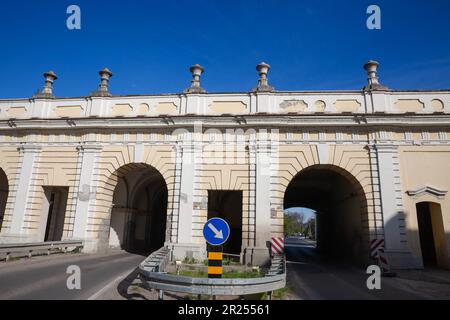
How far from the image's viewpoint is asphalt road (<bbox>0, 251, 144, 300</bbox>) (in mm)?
7840

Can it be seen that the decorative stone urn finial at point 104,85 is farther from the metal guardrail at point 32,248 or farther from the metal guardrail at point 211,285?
the metal guardrail at point 211,285

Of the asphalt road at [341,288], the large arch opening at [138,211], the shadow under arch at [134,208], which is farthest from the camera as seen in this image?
the large arch opening at [138,211]

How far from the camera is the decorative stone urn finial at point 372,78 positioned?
16891 millimetres

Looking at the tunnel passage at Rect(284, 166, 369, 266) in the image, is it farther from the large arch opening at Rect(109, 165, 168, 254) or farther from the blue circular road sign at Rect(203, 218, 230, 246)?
the blue circular road sign at Rect(203, 218, 230, 246)

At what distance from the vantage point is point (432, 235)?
1833cm

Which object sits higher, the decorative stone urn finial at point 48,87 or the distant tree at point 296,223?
the decorative stone urn finial at point 48,87

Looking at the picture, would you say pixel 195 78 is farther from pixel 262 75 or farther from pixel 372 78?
pixel 372 78

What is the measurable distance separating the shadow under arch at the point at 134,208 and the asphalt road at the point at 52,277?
15.2 feet

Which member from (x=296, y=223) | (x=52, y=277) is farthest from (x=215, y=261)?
(x=296, y=223)

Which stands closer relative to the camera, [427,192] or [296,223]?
[427,192]

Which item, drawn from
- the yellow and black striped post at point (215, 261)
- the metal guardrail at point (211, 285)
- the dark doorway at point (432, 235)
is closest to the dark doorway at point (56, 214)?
the metal guardrail at point (211, 285)

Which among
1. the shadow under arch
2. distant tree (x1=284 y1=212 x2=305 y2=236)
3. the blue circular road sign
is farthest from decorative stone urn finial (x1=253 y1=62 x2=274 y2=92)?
distant tree (x1=284 y1=212 x2=305 y2=236)

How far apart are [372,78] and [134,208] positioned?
57.7ft

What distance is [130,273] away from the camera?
11.6m
